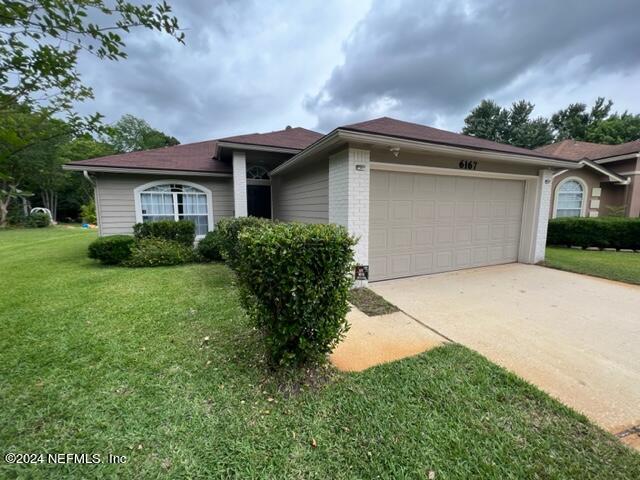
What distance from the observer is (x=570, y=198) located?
1254cm

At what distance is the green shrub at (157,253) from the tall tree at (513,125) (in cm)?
3414

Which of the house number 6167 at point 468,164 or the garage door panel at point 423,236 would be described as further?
the house number 6167 at point 468,164

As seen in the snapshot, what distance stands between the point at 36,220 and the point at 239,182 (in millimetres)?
23891

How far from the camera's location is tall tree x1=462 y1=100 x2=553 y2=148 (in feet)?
95.8

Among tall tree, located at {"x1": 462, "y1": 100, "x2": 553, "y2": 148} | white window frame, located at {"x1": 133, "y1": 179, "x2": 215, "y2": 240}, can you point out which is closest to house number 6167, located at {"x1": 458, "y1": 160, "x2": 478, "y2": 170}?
white window frame, located at {"x1": 133, "y1": 179, "x2": 215, "y2": 240}

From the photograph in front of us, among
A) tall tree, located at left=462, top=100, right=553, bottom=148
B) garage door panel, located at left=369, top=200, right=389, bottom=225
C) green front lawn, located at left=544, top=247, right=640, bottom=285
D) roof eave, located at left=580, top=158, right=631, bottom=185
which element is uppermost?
tall tree, located at left=462, top=100, right=553, bottom=148

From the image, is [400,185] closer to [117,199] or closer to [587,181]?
[117,199]

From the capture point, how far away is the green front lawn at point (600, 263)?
6324mm

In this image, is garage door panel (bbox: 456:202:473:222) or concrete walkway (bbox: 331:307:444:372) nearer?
concrete walkway (bbox: 331:307:444:372)

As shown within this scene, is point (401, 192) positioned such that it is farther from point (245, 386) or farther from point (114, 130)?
point (114, 130)

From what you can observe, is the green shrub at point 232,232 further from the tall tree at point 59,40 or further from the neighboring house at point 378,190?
the tall tree at point 59,40

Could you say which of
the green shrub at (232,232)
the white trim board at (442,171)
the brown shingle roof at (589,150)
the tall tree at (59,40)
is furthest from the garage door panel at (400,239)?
the brown shingle roof at (589,150)

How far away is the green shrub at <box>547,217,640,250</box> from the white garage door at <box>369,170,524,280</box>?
4.63m

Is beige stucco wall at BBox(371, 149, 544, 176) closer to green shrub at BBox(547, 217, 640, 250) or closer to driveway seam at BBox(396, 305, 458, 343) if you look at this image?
driveway seam at BBox(396, 305, 458, 343)
